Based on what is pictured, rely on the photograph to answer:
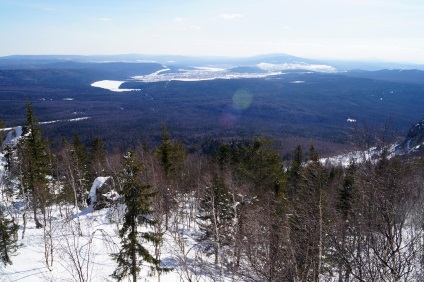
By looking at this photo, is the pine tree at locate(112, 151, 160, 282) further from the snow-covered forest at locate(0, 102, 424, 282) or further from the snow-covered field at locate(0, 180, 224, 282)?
the snow-covered field at locate(0, 180, 224, 282)

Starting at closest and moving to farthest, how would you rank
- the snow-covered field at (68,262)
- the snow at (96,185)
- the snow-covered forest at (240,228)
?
the snow-covered forest at (240,228)
the snow-covered field at (68,262)
the snow at (96,185)

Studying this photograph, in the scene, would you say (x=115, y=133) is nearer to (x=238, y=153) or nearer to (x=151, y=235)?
(x=238, y=153)

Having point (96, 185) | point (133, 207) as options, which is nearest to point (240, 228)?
point (133, 207)

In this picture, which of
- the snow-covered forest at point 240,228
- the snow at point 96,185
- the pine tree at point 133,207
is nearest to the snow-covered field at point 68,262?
the snow-covered forest at point 240,228

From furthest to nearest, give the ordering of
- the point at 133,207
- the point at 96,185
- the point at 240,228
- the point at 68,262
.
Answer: the point at 96,185
the point at 68,262
the point at 240,228
the point at 133,207

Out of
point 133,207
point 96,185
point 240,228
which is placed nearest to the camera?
point 133,207

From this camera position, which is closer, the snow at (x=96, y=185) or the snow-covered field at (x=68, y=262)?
the snow-covered field at (x=68, y=262)

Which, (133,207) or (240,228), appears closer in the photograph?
(133,207)

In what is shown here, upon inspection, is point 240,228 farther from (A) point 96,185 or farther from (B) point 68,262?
(A) point 96,185

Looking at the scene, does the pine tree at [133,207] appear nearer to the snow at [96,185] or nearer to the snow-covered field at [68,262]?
the snow-covered field at [68,262]
